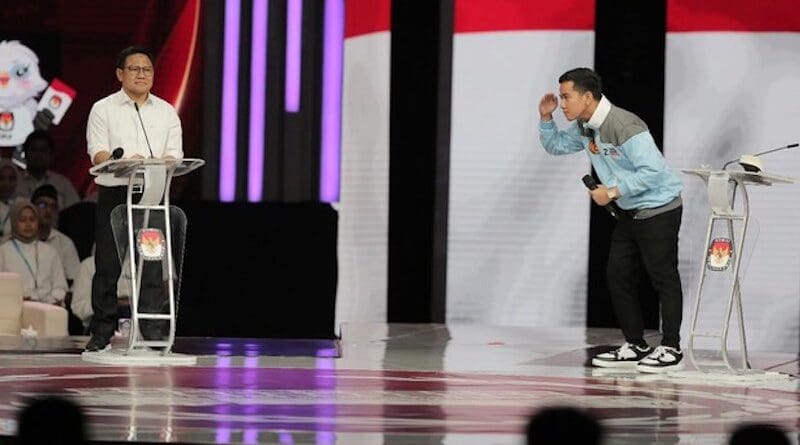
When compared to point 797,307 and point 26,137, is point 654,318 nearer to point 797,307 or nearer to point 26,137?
point 797,307

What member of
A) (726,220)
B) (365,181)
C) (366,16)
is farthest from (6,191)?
(726,220)

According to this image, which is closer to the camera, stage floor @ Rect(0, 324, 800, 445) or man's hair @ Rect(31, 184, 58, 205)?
stage floor @ Rect(0, 324, 800, 445)

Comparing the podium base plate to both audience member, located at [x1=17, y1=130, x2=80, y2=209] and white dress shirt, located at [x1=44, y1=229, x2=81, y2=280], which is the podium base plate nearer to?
white dress shirt, located at [x1=44, y1=229, x2=81, y2=280]

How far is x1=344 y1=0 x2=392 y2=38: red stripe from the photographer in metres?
9.22

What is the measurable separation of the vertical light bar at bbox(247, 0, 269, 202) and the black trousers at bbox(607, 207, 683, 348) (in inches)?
143

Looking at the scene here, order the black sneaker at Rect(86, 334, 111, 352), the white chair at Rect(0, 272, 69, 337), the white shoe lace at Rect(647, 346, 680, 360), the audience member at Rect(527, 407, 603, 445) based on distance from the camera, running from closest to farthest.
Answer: the audience member at Rect(527, 407, 603, 445) → the white shoe lace at Rect(647, 346, 680, 360) → the black sneaker at Rect(86, 334, 111, 352) → the white chair at Rect(0, 272, 69, 337)

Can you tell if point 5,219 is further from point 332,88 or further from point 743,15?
point 743,15

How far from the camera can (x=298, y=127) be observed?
9.84m

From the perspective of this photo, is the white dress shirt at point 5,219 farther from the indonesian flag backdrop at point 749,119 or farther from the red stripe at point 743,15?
the red stripe at point 743,15

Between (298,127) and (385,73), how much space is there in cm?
90

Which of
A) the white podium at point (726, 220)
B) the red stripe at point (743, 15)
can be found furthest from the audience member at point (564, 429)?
the red stripe at point (743, 15)

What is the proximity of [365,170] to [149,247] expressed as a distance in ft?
9.86

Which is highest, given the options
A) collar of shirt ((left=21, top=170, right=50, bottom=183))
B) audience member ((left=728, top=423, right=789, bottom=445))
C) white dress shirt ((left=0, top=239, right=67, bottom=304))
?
collar of shirt ((left=21, top=170, right=50, bottom=183))

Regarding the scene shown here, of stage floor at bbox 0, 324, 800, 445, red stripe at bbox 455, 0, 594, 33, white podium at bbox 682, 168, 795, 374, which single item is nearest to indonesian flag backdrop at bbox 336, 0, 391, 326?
red stripe at bbox 455, 0, 594, 33
